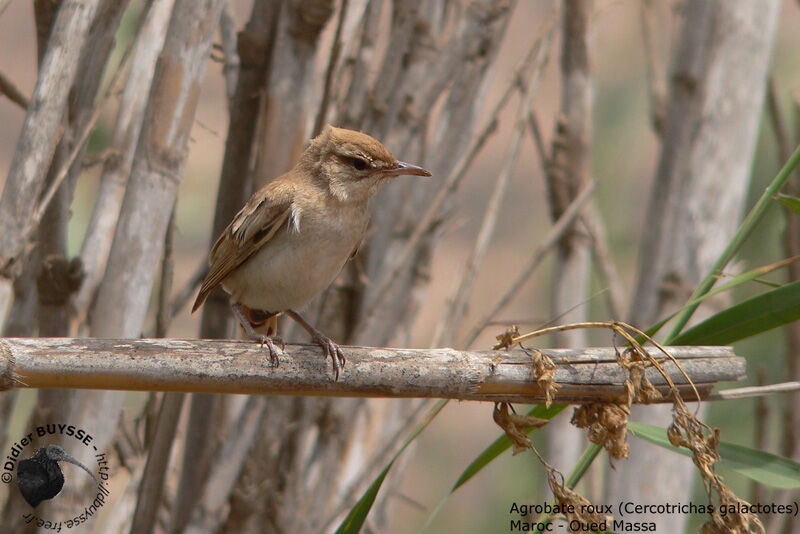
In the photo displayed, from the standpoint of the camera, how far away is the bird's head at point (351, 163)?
288 centimetres

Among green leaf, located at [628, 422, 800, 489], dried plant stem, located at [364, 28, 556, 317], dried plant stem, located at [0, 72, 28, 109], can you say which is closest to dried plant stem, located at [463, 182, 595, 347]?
dried plant stem, located at [364, 28, 556, 317]

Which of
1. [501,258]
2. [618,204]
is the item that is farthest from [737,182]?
[501,258]

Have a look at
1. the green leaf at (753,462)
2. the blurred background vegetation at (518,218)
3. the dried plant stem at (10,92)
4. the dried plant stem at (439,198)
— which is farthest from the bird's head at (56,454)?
the green leaf at (753,462)

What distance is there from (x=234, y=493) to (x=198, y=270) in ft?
3.03

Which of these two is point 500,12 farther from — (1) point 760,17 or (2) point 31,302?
(2) point 31,302

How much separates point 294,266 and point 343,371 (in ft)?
3.40

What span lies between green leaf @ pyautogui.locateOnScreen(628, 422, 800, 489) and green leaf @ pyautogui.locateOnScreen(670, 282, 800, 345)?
23 cm

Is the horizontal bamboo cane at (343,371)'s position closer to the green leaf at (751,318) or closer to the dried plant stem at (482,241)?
the green leaf at (751,318)

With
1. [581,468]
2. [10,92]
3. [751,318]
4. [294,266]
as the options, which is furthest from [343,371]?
[10,92]

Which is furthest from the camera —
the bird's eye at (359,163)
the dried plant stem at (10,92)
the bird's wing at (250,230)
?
the bird's eye at (359,163)

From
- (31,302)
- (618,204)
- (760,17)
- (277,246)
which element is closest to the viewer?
(31,302)

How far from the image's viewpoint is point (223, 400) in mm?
3129

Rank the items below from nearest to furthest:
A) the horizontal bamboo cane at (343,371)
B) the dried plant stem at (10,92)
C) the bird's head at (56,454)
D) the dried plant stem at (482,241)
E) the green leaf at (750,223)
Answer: the horizontal bamboo cane at (343,371), the green leaf at (750,223), the bird's head at (56,454), the dried plant stem at (10,92), the dried plant stem at (482,241)

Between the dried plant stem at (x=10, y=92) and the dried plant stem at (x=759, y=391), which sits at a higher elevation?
the dried plant stem at (x=10, y=92)
